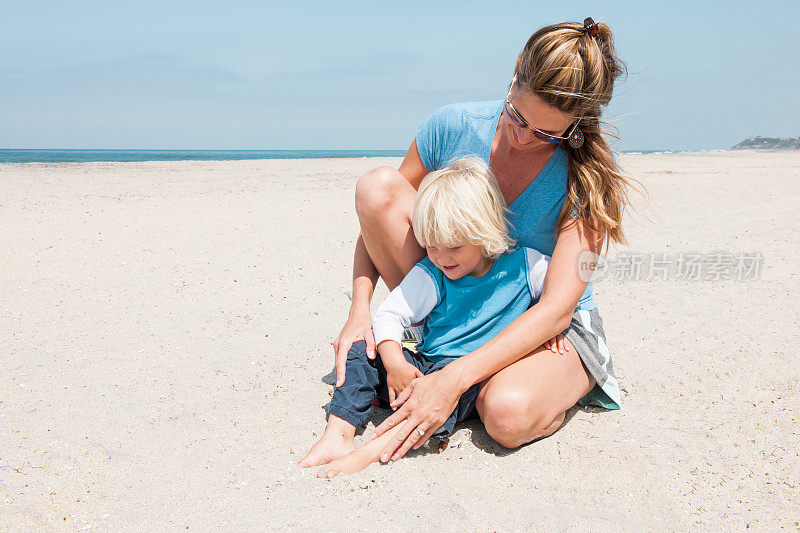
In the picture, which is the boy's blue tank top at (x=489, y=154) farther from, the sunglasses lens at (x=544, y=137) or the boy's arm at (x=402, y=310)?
the boy's arm at (x=402, y=310)

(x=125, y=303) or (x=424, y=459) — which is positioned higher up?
(x=125, y=303)

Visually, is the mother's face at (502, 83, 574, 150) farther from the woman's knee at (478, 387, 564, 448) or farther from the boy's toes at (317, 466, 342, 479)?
the boy's toes at (317, 466, 342, 479)

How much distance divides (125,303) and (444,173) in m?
2.25

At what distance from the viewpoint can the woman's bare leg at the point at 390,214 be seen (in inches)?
101

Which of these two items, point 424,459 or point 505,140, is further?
point 505,140

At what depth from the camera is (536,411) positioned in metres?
2.05

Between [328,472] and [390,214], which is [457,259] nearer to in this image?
[390,214]

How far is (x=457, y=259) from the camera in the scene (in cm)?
229

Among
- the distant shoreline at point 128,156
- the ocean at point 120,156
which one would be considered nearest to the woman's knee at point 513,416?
the distant shoreline at point 128,156

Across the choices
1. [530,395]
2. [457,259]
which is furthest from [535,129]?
[530,395]

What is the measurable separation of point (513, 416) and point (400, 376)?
449 mm

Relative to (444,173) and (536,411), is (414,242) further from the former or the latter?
(536,411)

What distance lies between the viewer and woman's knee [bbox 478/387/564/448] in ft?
6.62

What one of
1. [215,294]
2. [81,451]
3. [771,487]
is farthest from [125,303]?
[771,487]
